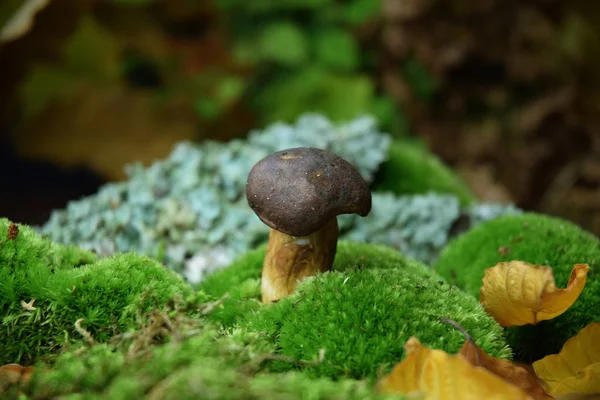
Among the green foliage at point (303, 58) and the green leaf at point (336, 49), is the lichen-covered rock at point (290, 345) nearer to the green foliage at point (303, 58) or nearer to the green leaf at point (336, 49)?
Result: the green foliage at point (303, 58)

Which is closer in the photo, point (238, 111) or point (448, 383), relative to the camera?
point (448, 383)

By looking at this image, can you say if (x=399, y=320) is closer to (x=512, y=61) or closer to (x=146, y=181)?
(x=146, y=181)

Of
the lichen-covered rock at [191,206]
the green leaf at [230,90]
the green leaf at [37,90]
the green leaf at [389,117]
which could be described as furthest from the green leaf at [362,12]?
the green leaf at [37,90]

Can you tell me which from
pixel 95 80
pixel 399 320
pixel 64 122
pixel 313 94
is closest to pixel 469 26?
pixel 313 94

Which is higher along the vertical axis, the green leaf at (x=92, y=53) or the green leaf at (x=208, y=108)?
the green leaf at (x=92, y=53)

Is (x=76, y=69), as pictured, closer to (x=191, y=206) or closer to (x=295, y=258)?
(x=191, y=206)

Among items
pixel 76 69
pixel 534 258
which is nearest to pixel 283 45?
pixel 76 69
